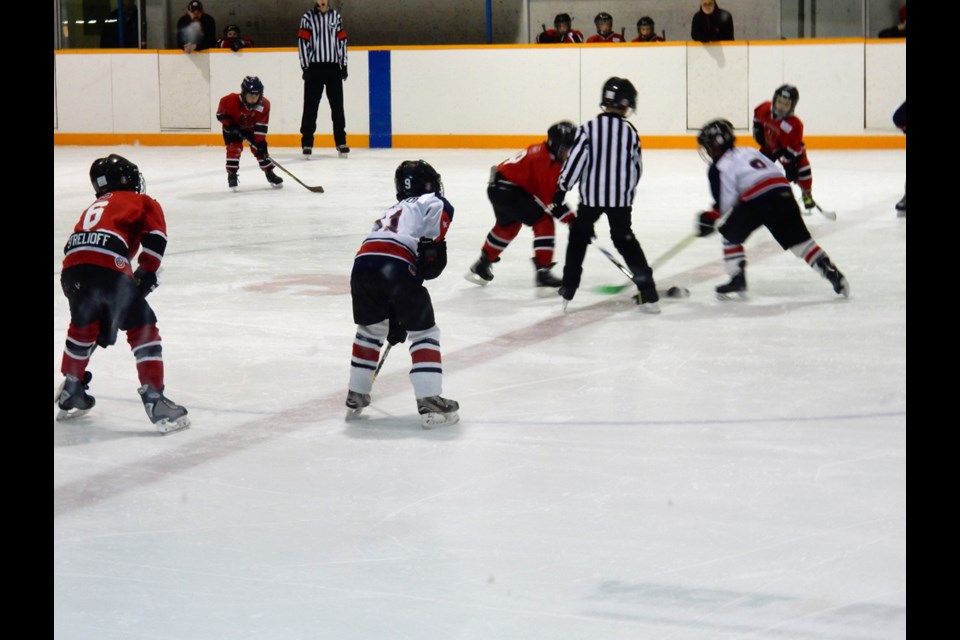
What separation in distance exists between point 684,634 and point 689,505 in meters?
0.77

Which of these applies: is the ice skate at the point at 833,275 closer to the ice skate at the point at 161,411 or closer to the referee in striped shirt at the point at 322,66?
the ice skate at the point at 161,411

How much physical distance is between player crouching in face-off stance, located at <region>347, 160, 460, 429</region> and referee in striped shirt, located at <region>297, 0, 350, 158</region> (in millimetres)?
9370

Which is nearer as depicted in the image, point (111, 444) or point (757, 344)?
point (111, 444)

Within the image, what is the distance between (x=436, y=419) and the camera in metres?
3.83

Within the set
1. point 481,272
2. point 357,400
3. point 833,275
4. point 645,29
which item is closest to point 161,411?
point 357,400

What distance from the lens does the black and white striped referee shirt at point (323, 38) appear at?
1315 centimetres

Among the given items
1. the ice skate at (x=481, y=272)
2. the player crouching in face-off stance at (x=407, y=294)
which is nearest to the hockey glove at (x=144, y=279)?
the player crouching in face-off stance at (x=407, y=294)

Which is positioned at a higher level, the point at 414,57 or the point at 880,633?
the point at 414,57

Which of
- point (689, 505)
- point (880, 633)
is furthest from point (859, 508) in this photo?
point (880, 633)

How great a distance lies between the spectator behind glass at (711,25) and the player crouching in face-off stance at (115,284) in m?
9.62

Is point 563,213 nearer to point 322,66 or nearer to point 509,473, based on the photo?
point 509,473

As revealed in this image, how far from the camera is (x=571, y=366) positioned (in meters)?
4.61

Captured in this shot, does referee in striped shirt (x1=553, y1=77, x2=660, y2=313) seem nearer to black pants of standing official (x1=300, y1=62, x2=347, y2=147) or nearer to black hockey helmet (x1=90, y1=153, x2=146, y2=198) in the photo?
black hockey helmet (x1=90, y1=153, x2=146, y2=198)
